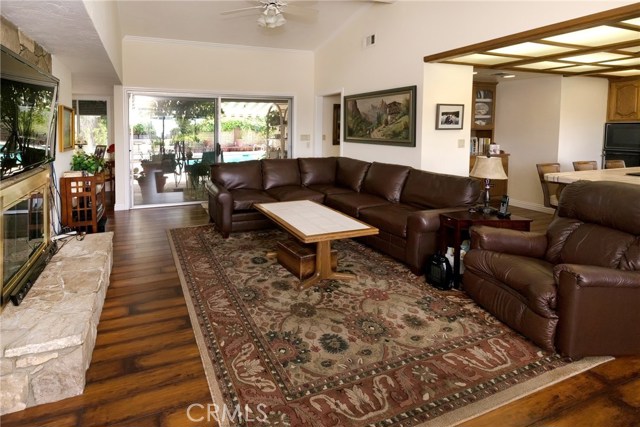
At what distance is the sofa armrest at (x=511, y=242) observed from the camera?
3201mm

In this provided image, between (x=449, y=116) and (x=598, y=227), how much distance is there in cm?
271

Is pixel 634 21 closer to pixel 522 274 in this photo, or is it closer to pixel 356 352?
pixel 522 274

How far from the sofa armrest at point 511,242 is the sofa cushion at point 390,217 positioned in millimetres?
964

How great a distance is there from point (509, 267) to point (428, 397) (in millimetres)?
1164

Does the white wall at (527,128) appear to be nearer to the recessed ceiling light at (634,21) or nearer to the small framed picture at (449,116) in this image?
the small framed picture at (449,116)

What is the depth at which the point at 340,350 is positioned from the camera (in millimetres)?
2623

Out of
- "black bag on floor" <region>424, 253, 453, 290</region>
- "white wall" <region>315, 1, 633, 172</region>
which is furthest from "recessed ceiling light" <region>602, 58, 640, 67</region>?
"black bag on floor" <region>424, 253, 453, 290</region>

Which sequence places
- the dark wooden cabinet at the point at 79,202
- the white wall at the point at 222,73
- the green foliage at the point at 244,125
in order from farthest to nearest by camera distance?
the green foliage at the point at 244,125, the white wall at the point at 222,73, the dark wooden cabinet at the point at 79,202

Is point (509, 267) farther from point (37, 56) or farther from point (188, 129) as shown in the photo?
point (188, 129)

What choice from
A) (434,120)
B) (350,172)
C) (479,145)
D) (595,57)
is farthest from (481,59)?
(479,145)

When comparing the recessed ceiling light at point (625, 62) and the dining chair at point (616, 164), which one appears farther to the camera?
the dining chair at point (616, 164)

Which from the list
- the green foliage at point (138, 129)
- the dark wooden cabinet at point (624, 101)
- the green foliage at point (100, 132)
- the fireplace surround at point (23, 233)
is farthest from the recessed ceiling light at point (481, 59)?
the green foliage at point (100, 132)

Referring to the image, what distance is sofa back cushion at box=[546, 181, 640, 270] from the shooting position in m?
2.72

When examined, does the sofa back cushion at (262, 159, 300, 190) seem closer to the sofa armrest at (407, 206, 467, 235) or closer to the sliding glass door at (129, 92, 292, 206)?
the sliding glass door at (129, 92, 292, 206)
